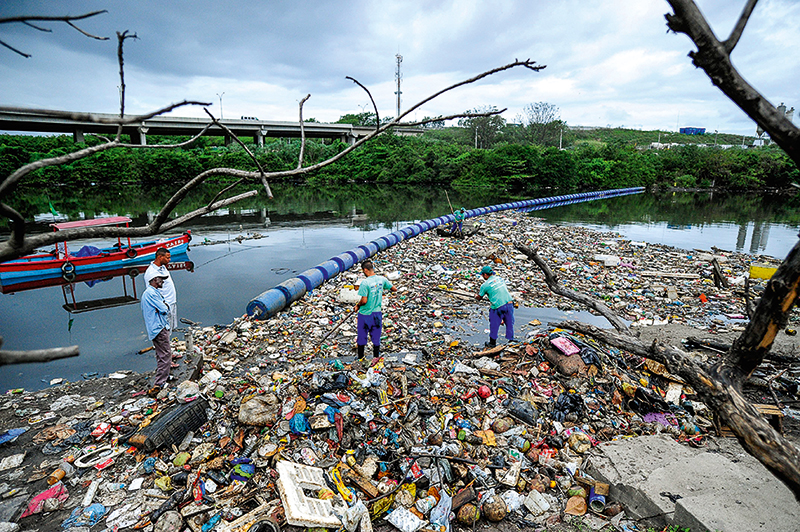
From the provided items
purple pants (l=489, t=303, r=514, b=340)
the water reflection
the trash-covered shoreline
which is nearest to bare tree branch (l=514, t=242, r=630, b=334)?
the trash-covered shoreline

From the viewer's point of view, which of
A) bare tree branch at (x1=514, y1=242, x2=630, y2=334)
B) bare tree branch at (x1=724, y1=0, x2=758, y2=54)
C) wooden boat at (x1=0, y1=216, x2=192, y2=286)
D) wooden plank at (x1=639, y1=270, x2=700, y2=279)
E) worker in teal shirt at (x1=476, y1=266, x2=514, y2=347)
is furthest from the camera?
wooden plank at (x1=639, y1=270, x2=700, y2=279)

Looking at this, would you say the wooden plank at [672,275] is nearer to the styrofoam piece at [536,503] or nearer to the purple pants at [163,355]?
the styrofoam piece at [536,503]

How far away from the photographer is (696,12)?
5.92 feet

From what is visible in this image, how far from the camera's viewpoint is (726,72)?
6.07ft

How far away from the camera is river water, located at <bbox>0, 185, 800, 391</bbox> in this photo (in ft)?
22.6

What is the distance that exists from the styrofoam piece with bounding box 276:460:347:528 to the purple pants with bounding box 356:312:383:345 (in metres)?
2.33

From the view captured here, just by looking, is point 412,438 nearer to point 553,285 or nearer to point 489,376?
point 489,376

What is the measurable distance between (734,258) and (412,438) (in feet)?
43.2

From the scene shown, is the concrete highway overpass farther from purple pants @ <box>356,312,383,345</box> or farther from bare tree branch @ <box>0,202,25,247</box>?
bare tree branch @ <box>0,202,25,247</box>

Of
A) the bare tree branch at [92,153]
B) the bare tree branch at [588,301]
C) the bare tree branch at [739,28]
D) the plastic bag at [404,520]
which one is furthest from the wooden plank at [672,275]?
the bare tree branch at [92,153]

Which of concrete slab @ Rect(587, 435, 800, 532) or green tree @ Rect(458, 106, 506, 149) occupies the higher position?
green tree @ Rect(458, 106, 506, 149)

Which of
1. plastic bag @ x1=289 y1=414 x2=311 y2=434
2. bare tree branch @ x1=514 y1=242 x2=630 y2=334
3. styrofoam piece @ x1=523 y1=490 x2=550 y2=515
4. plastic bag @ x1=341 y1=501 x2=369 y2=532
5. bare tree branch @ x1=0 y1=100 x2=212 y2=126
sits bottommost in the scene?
styrofoam piece @ x1=523 y1=490 x2=550 y2=515

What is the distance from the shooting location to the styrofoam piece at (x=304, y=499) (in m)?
3.06

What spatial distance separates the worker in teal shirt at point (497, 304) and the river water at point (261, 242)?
6.51 feet
